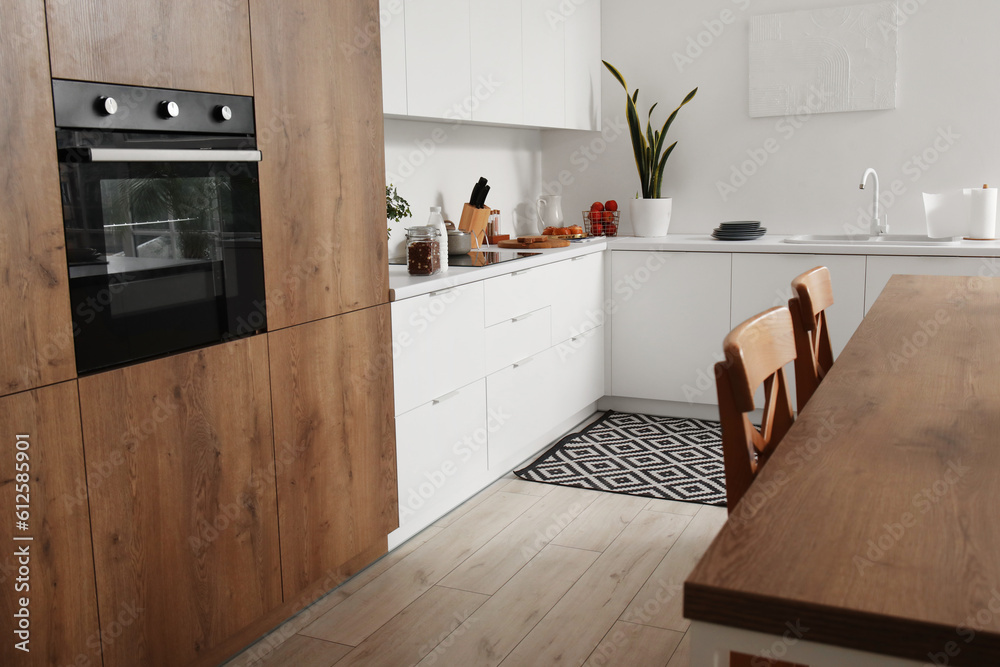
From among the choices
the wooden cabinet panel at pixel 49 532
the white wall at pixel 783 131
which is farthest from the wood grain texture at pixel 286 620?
the white wall at pixel 783 131

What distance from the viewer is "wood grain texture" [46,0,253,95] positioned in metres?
1.61

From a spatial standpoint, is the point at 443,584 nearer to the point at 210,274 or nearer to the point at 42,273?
the point at 210,274

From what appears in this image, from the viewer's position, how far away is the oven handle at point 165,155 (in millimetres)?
1636

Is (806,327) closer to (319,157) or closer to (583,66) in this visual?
(319,157)

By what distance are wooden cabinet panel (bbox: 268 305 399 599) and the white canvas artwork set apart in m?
2.69

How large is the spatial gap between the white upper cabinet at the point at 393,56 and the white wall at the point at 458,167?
513 millimetres

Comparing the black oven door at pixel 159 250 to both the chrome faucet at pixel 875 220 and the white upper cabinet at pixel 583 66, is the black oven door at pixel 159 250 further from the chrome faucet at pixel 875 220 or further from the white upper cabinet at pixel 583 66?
the chrome faucet at pixel 875 220

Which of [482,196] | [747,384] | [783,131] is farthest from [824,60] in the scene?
[747,384]

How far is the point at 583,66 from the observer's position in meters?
4.51

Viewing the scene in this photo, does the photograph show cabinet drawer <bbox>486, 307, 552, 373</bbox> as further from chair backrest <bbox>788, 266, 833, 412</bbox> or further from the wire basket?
chair backrest <bbox>788, 266, 833, 412</bbox>

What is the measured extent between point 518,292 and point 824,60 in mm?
2039

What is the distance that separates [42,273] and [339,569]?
1.31m

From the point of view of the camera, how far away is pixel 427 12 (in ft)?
10.0

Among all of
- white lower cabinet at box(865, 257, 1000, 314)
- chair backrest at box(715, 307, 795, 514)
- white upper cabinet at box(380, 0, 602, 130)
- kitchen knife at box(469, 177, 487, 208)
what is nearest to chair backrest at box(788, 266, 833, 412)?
chair backrest at box(715, 307, 795, 514)
